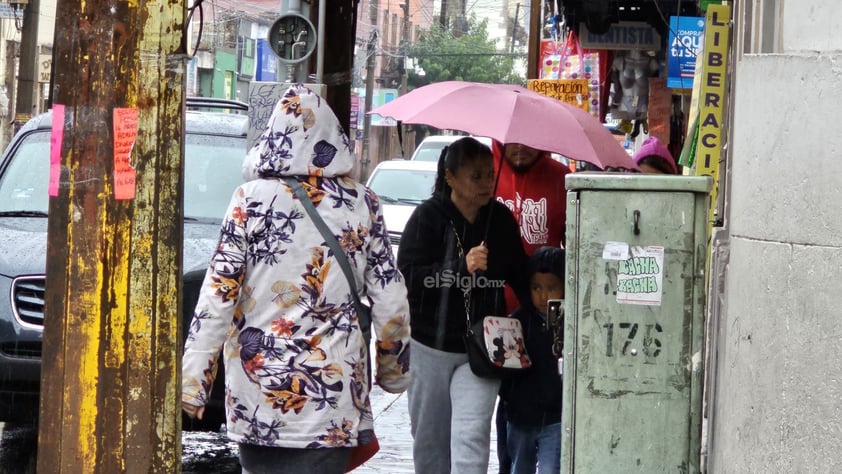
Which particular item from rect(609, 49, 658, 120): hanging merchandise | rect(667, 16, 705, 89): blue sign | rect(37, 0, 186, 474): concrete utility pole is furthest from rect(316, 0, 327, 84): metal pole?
rect(609, 49, 658, 120): hanging merchandise

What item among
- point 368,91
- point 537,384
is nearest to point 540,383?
point 537,384

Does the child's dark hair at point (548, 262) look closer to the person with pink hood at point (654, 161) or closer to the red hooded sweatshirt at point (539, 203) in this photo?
the red hooded sweatshirt at point (539, 203)

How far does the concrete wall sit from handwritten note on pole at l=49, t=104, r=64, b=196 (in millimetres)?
2419

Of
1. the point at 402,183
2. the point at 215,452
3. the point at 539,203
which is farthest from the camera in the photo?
the point at 402,183

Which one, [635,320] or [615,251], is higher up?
[615,251]

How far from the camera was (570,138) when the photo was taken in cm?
579

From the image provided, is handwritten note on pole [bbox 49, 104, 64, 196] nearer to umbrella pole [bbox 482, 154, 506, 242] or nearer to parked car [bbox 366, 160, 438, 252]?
umbrella pole [bbox 482, 154, 506, 242]

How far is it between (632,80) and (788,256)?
981 centimetres

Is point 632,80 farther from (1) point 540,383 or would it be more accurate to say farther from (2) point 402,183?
(1) point 540,383

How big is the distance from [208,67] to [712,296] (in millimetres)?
42859

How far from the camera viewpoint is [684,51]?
36.6 feet

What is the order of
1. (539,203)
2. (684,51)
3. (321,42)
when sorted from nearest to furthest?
(539,203), (321,42), (684,51)

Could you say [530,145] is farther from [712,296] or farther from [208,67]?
[208,67]

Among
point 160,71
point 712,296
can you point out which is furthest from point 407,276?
point 160,71
